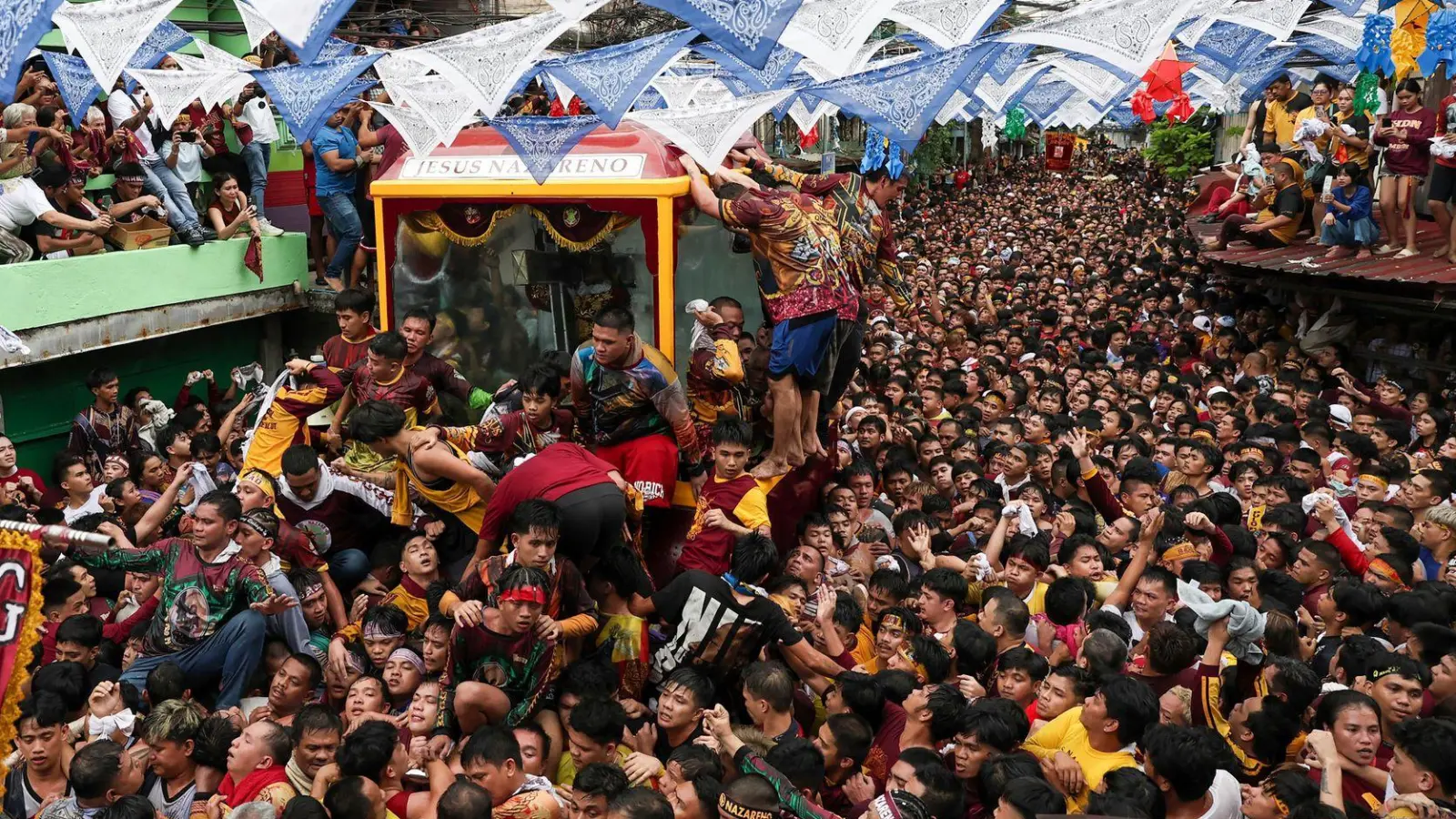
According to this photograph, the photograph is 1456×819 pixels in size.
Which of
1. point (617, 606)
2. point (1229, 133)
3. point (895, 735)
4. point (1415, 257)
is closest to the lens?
point (895, 735)

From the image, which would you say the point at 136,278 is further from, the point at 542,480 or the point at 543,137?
the point at 542,480

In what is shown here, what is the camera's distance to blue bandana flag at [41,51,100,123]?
313 inches

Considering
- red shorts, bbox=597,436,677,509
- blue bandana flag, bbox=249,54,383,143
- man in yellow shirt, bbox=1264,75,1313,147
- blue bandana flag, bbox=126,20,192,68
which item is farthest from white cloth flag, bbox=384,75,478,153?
man in yellow shirt, bbox=1264,75,1313,147

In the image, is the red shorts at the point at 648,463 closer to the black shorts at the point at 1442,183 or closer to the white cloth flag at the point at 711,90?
the white cloth flag at the point at 711,90

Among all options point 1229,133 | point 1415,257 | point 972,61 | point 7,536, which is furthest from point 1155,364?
point 1229,133

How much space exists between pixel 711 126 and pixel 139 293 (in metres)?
5.53

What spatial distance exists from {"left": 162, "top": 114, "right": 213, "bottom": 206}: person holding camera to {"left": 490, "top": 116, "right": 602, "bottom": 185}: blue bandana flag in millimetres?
4796

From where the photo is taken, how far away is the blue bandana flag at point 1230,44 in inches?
389

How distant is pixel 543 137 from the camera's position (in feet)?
22.5

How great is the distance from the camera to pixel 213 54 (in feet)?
29.2

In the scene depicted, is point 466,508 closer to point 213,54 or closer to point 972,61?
point 972,61

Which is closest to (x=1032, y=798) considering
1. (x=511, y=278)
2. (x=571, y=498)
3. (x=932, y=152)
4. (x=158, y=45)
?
(x=571, y=498)

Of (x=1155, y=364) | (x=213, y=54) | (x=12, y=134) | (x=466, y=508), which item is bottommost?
(x=1155, y=364)

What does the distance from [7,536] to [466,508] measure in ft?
6.13
